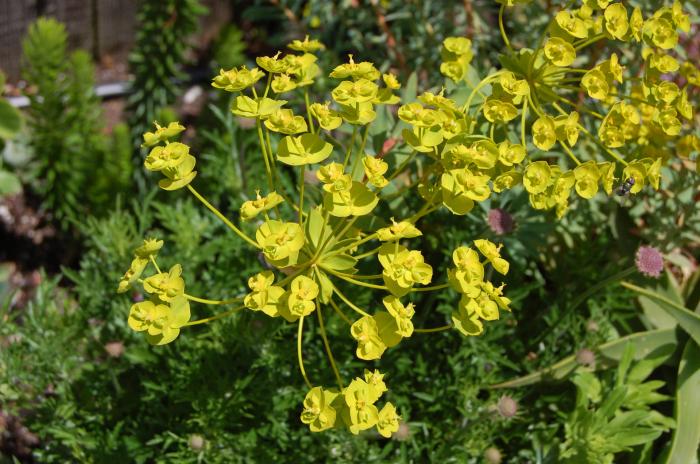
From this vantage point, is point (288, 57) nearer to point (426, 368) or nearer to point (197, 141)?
point (426, 368)

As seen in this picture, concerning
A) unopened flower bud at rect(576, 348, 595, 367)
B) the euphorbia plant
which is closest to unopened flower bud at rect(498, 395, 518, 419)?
unopened flower bud at rect(576, 348, 595, 367)

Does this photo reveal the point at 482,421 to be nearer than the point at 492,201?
Yes

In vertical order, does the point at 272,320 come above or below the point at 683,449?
above

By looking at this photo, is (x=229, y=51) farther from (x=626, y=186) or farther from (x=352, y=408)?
(x=352, y=408)

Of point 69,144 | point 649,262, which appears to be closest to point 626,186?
point 649,262

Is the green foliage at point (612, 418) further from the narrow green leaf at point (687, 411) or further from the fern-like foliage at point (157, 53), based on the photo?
the fern-like foliage at point (157, 53)

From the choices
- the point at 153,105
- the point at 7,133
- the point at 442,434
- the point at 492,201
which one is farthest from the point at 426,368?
the point at 153,105

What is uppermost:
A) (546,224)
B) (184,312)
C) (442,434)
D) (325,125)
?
(325,125)
